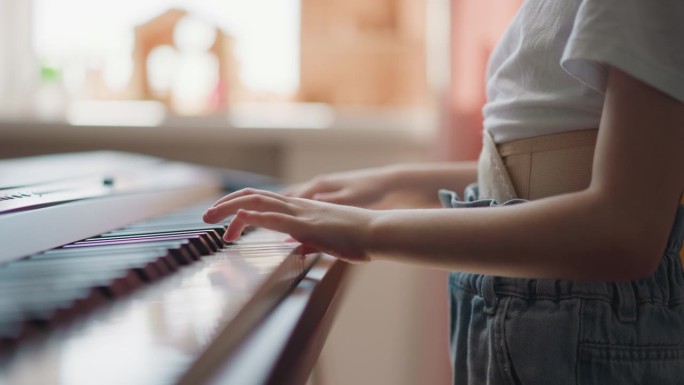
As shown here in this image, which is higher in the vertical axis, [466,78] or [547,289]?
[466,78]

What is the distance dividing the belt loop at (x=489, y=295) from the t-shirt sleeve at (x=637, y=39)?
224mm

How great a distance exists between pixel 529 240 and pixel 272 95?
4.96 ft

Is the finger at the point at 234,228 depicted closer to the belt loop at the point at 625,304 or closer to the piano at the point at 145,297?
the piano at the point at 145,297

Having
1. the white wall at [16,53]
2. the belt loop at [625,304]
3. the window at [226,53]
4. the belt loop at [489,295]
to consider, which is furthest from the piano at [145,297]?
the white wall at [16,53]

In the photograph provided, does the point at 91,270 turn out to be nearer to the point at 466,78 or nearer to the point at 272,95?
the point at 466,78

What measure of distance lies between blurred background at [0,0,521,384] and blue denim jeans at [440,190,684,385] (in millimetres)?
991

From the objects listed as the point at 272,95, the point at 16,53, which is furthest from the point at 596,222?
the point at 16,53

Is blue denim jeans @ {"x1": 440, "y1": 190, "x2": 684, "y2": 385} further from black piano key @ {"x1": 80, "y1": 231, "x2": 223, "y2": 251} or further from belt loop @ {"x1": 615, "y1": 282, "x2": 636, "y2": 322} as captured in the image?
black piano key @ {"x1": 80, "y1": 231, "x2": 223, "y2": 251}

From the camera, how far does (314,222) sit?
0.57 metres

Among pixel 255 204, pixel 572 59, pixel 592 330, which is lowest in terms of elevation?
pixel 592 330

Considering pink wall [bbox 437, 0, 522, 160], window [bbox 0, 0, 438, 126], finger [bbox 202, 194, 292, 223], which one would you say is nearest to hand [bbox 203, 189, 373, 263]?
finger [bbox 202, 194, 292, 223]

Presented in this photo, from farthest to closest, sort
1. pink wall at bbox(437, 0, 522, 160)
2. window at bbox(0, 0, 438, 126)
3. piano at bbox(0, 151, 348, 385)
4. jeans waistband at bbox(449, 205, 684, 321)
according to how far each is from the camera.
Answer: window at bbox(0, 0, 438, 126) → pink wall at bbox(437, 0, 522, 160) → jeans waistband at bbox(449, 205, 684, 321) → piano at bbox(0, 151, 348, 385)

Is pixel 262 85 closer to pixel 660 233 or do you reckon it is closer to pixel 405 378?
pixel 405 378

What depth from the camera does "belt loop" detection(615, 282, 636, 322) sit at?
60 centimetres
